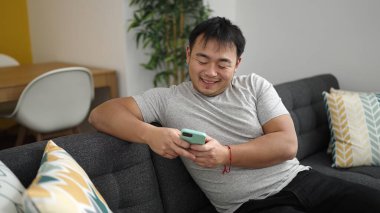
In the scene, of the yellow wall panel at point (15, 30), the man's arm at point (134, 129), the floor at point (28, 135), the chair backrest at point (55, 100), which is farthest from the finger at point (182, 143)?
the yellow wall panel at point (15, 30)

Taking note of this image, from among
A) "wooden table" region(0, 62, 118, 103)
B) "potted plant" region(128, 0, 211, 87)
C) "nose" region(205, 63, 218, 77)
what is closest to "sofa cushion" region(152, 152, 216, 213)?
"nose" region(205, 63, 218, 77)

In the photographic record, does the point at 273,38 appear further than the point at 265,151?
Yes

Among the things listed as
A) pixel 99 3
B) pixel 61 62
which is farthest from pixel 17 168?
pixel 61 62

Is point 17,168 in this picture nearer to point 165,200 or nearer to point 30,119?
point 165,200

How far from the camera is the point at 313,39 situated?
244 centimetres

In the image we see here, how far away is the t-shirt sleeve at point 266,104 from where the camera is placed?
1364mm

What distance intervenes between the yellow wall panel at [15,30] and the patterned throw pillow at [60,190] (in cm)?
305

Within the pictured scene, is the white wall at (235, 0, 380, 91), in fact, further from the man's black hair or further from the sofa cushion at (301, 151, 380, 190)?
the man's black hair

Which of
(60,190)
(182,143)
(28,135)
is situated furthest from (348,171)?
(28,135)

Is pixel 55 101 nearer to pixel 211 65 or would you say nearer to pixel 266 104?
pixel 211 65

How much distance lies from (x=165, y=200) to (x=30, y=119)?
1404mm

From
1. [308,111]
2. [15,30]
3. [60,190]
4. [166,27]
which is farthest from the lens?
[15,30]

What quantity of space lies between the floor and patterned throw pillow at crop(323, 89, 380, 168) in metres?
1.75

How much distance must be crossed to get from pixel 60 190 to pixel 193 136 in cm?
43
